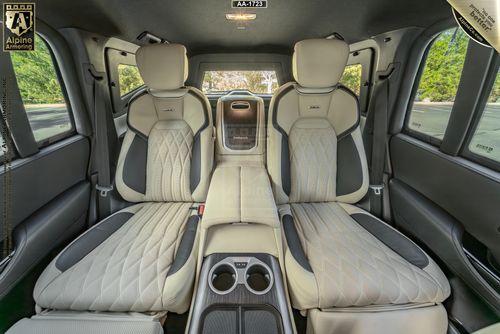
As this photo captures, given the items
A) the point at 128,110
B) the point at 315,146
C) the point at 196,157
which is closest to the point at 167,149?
the point at 196,157

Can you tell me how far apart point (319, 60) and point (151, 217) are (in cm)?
136

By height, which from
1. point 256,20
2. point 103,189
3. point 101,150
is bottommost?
point 103,189

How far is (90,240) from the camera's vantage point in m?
1.35

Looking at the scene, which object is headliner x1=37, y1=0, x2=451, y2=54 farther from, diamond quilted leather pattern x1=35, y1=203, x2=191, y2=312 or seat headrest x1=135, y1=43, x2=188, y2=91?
diamond quilted leather pattern x1=35, y1=203, x2=191, y2=312

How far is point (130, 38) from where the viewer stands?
→ 1890 mm

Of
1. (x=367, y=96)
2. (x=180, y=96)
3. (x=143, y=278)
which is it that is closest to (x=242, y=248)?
(x=143, y=278)

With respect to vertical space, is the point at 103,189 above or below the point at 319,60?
below

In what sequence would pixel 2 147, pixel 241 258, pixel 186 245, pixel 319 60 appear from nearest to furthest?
pixel 2 147, pixel 241 258, pixel 186 245, pixel 319 60

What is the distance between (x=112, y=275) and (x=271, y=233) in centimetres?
72

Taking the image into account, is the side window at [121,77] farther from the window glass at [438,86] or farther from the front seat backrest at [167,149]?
the window glass at [438,86]

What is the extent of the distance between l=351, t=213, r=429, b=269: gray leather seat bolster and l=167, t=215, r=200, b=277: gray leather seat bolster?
37.8 inches

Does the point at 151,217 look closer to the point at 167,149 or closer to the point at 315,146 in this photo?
the point at 167,149

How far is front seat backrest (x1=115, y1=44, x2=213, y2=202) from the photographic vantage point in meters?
1.75

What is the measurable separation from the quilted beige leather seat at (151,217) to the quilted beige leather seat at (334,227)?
1.63 feet
